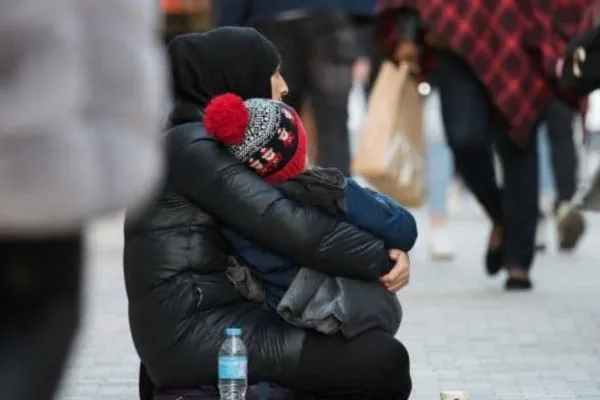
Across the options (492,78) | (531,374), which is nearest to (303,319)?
(531,374)

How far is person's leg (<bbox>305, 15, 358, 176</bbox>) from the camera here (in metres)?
8.54

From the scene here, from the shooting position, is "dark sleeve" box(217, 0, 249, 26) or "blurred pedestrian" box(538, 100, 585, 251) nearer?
"dark sleeve" box(217, 0, 249, 26)

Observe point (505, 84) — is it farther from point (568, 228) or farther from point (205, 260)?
point (205, 260)

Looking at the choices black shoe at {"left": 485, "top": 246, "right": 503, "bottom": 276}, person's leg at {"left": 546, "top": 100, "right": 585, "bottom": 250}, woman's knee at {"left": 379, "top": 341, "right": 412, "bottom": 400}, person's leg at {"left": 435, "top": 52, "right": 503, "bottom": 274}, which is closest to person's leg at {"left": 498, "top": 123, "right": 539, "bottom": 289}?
person's leg at {"left": 435, "top": 52, "right": 503, "bottom": 274}

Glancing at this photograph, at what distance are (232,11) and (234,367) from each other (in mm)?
4002

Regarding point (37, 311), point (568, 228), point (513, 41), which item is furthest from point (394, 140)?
point (37, 311)

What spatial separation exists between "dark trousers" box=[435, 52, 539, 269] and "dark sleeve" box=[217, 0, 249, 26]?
Answer: 2.99 ft

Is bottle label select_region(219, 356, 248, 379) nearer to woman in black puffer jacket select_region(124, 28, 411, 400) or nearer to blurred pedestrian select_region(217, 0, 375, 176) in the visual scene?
woman in black puffer jacket select_region(124, 28, 411, 400)

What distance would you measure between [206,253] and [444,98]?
3838 mm

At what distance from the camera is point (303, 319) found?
185 inches

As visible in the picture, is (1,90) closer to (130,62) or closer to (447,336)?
(130,62)

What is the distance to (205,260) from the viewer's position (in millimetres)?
4762

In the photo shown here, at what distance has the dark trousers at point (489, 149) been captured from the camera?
8.38 metres

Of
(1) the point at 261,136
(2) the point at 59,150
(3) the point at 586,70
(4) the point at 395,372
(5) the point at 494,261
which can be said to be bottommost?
(5) the point at 494,261
